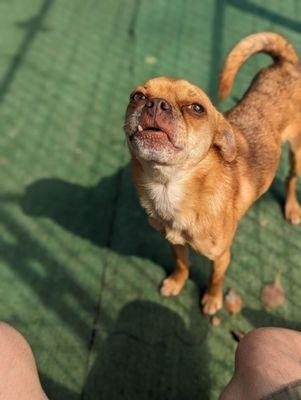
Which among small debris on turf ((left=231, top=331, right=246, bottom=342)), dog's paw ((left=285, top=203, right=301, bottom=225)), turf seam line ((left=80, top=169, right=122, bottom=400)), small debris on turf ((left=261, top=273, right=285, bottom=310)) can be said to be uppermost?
dog's paw ((left=285, top=203, right=301, bottom=225))

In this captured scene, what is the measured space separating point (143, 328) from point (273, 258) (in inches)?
51.7

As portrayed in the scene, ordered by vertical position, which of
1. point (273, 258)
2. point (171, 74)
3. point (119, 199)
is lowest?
point (119, 199)

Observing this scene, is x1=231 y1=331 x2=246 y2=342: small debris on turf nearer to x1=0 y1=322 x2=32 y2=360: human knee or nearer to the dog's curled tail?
x1=0 y1=322 x2=32 y2=360: human knee

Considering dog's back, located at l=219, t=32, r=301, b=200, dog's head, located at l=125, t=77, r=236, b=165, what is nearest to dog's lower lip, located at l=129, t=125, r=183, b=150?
dog's head, located at l=125, t=77, r=236, b=165

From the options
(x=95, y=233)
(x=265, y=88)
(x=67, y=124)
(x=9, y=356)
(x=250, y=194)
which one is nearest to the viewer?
(x=9, y=356)

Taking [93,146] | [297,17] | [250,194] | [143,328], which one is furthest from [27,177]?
[297,17]

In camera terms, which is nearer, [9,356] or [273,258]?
[9,356]

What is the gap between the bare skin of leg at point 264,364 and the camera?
172cm

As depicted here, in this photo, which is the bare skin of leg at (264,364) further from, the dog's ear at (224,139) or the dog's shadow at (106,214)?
the dog's shadow at (106,214)

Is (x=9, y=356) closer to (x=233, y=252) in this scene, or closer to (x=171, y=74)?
(x=233, y=252)

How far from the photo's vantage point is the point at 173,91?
7.43 ft

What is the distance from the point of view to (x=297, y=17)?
5641 millimetres

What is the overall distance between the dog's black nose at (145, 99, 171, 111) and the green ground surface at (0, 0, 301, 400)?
70.6 inches

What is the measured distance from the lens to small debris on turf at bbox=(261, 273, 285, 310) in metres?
3.26
